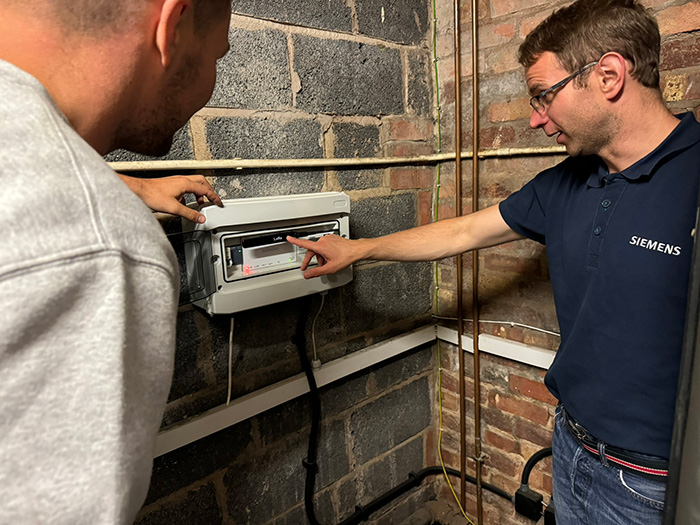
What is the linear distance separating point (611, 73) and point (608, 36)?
9 centimetres

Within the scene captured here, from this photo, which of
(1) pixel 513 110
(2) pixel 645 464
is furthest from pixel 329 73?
(2) pixel 645 464

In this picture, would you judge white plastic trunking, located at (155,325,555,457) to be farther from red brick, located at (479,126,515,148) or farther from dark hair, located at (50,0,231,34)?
dark hair, located at (50,0,231,34)

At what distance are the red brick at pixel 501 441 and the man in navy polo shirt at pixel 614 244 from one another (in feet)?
1.69

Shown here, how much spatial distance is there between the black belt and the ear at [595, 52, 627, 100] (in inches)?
30.6

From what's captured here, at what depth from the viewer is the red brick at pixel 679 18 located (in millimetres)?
1093

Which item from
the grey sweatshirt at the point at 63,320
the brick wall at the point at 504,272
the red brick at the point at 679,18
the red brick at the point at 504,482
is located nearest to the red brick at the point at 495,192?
the brick wall at the point at 504,272

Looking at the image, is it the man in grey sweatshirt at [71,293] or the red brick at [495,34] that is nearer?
the man in grey sweatshirt at [71,293]

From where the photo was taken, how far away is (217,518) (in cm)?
129

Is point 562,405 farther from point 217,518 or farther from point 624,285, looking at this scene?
point 217,518

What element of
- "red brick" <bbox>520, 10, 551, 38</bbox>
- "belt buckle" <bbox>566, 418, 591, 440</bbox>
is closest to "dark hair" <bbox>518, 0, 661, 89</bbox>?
"red brick" <bbox>520, 10, 551, 38</bbox>

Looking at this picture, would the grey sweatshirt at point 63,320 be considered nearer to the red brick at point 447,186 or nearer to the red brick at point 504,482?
the red brick at point 447,186

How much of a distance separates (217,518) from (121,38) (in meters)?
1.28

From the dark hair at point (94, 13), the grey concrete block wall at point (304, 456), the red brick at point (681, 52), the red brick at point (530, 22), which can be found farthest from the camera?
the red brick at point (530, 22)

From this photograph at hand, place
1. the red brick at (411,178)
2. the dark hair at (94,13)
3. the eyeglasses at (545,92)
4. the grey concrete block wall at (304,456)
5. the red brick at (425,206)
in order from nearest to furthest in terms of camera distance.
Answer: the dark hair at (94,13), the eyeglasses at (545,92), the grey concrete block wall at (304,456), the red brick at (411,178), the red brick at (425,206)
